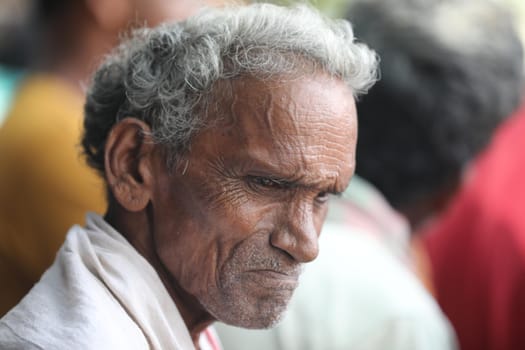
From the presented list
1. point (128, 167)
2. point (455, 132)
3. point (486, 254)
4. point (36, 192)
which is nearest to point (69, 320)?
point (128, 167)

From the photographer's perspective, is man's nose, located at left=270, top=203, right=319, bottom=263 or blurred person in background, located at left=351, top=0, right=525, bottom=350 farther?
blurred person in background, located at left=351, top=0, right=525, bottom=350

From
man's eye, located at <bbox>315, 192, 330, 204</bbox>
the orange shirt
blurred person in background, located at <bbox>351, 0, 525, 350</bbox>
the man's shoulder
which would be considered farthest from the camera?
blurred person in background, located at <bbox>351, 0, 525, 350</bbox>

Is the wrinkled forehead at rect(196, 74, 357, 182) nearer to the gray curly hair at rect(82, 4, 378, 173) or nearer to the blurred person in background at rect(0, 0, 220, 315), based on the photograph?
the gray curly hair at rect(82, 4, 378, 173)

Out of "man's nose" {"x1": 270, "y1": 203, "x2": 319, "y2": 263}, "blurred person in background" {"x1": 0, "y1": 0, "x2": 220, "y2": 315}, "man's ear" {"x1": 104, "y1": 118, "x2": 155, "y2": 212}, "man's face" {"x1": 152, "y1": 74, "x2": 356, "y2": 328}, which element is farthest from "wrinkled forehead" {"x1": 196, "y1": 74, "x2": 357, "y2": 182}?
"blurred person in background" {"x1": 0, "y1": 0, "x2": 220, "y2": 315}

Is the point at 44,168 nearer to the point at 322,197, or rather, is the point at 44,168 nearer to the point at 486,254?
the point at 322,197

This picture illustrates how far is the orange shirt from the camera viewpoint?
11.1 feet

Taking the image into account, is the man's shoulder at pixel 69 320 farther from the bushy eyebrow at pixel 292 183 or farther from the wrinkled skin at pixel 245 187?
the bushy eyebrow at pixel 292 183

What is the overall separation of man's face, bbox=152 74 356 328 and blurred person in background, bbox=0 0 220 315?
0.97m

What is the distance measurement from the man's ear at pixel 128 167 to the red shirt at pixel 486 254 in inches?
103

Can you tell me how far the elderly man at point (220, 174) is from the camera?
7.24 feet

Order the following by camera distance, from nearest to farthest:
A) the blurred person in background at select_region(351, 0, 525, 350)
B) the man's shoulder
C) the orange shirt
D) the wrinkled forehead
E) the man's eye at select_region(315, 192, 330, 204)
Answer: the man's shoulder, the wrinkled forehead, the man's eye at select_region(315, 192, 330, 204), the orange shirt, the blurred person in background at select_region(351, 0, 525, 350)

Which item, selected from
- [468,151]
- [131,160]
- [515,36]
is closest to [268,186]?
[131,160]

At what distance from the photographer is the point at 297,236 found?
7.29ft

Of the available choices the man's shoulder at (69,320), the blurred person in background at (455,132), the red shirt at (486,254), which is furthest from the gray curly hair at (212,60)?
the red shirt at (486,254)
